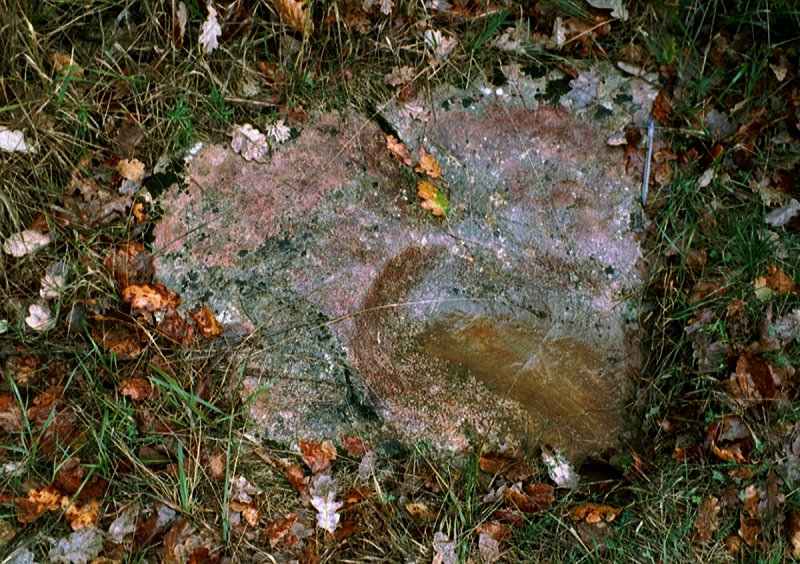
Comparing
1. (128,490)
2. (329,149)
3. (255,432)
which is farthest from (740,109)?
(128,490)

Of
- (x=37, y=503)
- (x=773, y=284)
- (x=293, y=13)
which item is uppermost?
(x=293, y=13)

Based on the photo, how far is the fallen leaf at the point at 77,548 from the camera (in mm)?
2764

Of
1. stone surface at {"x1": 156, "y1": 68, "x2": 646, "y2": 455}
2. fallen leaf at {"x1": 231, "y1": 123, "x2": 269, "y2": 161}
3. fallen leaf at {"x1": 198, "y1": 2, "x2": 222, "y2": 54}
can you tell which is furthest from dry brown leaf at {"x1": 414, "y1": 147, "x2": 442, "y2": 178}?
fallen leaf at {"x1": 198, "y1": 2, "x2": 222, "y2": 54}

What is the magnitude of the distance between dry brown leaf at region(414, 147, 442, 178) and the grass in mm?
324

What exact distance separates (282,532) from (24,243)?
1.54m

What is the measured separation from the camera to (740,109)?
3.20 meters

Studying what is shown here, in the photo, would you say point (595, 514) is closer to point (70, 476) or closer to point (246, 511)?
point (246, 511)

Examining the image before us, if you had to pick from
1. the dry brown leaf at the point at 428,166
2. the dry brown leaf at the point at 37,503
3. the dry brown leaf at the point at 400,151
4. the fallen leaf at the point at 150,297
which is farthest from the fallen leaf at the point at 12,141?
the dry brown leaf at the point at 428,166

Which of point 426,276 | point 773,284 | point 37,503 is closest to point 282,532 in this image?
point 37,503

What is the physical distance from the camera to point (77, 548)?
2771 mm

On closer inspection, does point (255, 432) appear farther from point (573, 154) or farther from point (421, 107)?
point (573, 154)

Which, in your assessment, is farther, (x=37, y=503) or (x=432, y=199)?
(x=432, y=199)

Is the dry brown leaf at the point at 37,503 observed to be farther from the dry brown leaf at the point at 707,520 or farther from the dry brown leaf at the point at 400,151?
the dry brown leaf at the point at 707,520

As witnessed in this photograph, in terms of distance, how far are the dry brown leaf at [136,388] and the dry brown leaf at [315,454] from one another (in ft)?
2.07
